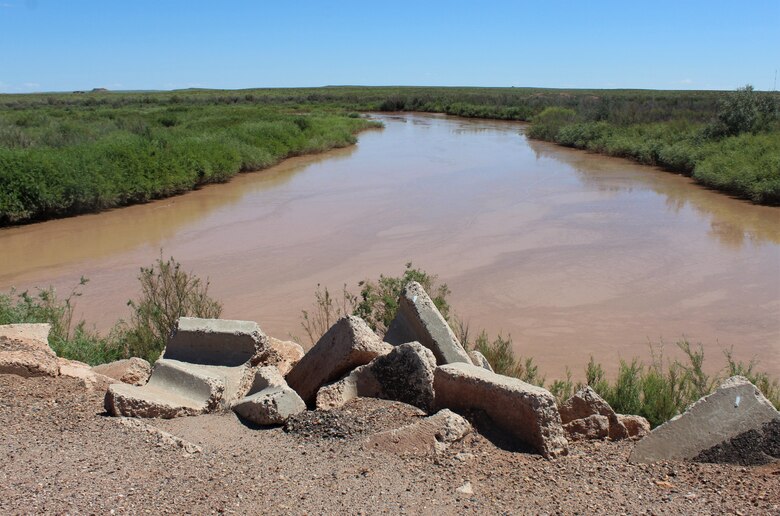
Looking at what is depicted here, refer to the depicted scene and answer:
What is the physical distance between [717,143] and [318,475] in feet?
86.9

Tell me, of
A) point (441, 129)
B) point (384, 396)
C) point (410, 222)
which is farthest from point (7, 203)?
point (441, 129)

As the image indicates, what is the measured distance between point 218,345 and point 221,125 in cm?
3049

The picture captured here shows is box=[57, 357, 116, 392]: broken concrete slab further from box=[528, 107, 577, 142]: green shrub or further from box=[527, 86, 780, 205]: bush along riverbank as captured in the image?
box=[528, 107, 577, 142]: green shrub

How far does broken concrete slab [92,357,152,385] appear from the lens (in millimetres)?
5703

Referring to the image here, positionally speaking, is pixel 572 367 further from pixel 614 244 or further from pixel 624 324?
pixel 614 244

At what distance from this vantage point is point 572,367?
27.6ft

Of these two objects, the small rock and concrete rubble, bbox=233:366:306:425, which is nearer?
the small rock

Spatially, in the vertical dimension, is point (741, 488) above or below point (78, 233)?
above

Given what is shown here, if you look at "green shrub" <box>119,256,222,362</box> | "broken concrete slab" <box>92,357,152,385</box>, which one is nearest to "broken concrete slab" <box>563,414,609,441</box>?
"broken concrete slab" <box>92,357,152,385</box>

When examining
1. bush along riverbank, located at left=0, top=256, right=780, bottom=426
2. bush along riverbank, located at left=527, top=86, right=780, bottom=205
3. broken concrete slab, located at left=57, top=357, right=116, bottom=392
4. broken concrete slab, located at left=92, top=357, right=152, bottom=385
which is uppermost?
bush along riverbank, located at left=527, top=86, right=780, bottom=205

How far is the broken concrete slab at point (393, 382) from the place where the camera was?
4.89 metres

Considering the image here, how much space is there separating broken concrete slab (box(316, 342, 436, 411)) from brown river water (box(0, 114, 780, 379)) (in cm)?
370

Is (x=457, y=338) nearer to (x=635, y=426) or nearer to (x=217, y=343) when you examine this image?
(x=635, y=426)

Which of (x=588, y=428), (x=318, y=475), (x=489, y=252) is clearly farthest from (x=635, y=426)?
(x=489, y=252)
